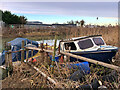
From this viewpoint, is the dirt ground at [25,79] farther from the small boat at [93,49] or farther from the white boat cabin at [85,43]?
the white boat cabin at [85,43]

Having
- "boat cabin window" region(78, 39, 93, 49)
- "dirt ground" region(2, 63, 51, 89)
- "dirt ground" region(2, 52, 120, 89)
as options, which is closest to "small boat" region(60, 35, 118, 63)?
"boat cabin window" region(78, 39, 93, 49)

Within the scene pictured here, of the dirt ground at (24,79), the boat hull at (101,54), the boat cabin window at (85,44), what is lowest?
the dirt ground at (24,79)

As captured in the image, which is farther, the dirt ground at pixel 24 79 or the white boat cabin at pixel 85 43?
the white boat cabin at pixel 85 43

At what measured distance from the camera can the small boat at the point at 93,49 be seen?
9.04m

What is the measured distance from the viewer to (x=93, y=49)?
9.24 meters

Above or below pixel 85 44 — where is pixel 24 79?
below

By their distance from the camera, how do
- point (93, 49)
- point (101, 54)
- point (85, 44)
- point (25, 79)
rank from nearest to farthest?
1. point (25, 79)
2. point (101, 54)
3. point (93, 49)
4. point (85, 44)

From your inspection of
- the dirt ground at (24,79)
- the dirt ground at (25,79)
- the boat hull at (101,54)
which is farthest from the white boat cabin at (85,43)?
the dirt ground at (24,79)

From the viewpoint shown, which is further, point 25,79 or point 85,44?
point 85,44

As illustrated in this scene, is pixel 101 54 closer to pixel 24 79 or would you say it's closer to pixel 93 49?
pixel 93 49

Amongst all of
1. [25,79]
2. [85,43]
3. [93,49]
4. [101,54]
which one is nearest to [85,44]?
Answer: [85,43]

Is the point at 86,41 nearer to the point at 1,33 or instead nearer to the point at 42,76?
the point at 42,76

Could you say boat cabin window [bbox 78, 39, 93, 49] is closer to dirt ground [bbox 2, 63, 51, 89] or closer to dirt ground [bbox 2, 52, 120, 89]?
dirt ground [bbox 2, 52, 120, 89]

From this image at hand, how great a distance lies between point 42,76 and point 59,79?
2.97 feet
